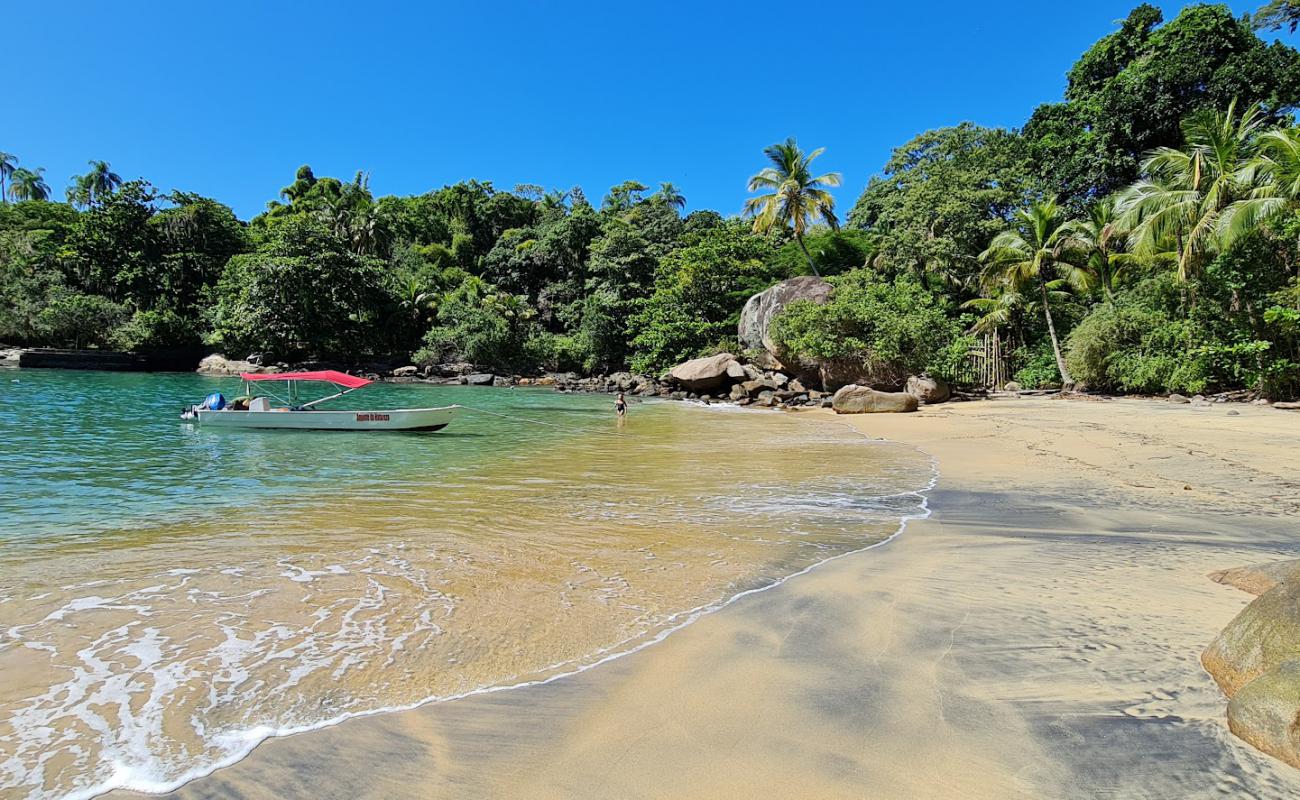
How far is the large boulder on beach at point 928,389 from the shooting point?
24.0 metres

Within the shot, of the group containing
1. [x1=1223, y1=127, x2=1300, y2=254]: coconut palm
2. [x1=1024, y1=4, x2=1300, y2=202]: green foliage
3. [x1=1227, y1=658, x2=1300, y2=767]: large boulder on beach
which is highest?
[x1=1024, y1=4, x2=1300, y2=202]: green foliage

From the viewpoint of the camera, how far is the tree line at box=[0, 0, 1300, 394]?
63.6ft

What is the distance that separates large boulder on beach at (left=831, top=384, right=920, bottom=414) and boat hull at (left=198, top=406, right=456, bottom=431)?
13.9 metres

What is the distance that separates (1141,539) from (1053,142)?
34.6 metres

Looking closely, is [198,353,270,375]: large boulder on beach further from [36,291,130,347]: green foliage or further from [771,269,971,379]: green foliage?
[771,269,971,379]: green foliage

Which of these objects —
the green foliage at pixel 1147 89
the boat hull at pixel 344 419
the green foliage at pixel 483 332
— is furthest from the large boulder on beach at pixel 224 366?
the green foliage at pixel 1147 89

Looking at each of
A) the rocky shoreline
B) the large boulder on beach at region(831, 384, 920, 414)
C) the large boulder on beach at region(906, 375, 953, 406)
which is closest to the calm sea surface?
the large boulder on beach at region(831, 384, 920, 414)

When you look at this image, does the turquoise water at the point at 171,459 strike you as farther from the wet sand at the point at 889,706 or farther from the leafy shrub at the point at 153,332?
the leafy shrub at the point at 153,332

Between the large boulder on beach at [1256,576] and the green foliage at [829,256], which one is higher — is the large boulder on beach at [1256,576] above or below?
below

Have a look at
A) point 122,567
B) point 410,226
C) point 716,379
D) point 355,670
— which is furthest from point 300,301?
point 355,670

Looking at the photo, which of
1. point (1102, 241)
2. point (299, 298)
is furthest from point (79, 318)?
point (1102, 241)

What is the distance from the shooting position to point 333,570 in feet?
18.1

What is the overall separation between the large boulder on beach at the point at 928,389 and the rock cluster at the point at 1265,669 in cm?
2152

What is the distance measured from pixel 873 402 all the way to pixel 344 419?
17.0 metres
